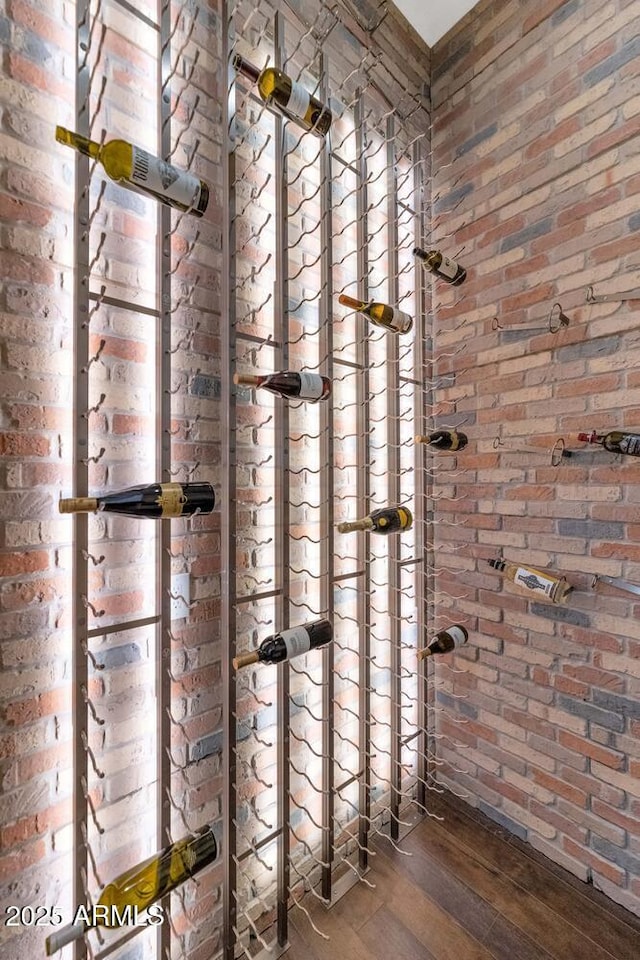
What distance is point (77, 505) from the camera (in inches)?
29.0

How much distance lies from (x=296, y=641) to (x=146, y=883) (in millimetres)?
482

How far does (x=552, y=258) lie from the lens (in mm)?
1325

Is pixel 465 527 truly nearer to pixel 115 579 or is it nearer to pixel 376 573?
pixel 376 573

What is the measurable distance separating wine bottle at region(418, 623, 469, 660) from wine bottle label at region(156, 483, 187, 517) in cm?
95

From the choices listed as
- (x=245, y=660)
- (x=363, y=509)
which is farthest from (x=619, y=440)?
(x=245, y=660)

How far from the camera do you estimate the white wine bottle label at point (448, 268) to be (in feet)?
4.76

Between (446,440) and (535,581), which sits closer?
(535,581)

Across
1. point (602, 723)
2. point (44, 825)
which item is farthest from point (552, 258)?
point (44, 825)

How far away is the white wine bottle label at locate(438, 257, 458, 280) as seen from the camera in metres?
1.45

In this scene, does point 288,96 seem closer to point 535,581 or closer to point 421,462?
point 421,462

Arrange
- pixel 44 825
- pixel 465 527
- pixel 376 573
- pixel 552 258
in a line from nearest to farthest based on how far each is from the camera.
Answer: pixel 44 825, pixel 552 258, pixel 376 573, pixel 465 527

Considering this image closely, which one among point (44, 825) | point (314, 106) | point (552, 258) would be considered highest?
point (314, 106)

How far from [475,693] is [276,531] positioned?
3.11 ft

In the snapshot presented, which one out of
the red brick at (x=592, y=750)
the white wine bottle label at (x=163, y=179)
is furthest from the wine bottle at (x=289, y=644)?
the white wine bottle label at (x=163, y=179)
